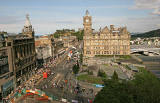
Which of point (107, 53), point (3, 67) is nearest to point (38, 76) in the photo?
point (3, 67)

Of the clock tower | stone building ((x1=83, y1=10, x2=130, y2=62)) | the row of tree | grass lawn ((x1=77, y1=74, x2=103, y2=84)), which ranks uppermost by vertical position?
the clock tower

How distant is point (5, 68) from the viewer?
48688 millimetres

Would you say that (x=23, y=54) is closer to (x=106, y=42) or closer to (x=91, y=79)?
(x=91, y=79)

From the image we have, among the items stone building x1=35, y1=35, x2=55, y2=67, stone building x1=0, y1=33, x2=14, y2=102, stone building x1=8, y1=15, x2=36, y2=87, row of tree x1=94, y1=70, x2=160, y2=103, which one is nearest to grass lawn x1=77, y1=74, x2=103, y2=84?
stone building x1=8, y1=15, x2=36, y2=87

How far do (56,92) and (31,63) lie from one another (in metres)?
26.6

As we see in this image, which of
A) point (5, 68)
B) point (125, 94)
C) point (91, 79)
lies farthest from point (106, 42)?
point (125, 94)

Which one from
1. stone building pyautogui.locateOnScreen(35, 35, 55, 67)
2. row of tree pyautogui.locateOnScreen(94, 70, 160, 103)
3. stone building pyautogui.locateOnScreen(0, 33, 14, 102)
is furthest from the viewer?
stone building pyautogui.locateOnScreen(35, 35, 55, 67)

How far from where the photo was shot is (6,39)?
51.2 meters

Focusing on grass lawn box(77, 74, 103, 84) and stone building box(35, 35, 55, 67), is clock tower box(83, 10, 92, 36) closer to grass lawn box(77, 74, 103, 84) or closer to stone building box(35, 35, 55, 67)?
stone building box(35, 35, 55, 67)

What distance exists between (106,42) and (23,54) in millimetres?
58777

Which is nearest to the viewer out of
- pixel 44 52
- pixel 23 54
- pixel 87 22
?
pixel 23 54

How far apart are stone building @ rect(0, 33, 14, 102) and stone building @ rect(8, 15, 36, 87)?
89.3 inches

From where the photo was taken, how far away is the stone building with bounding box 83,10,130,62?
101812 millimetres

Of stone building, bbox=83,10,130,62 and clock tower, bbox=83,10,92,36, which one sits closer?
stone building, bbox=83,10,130,62
